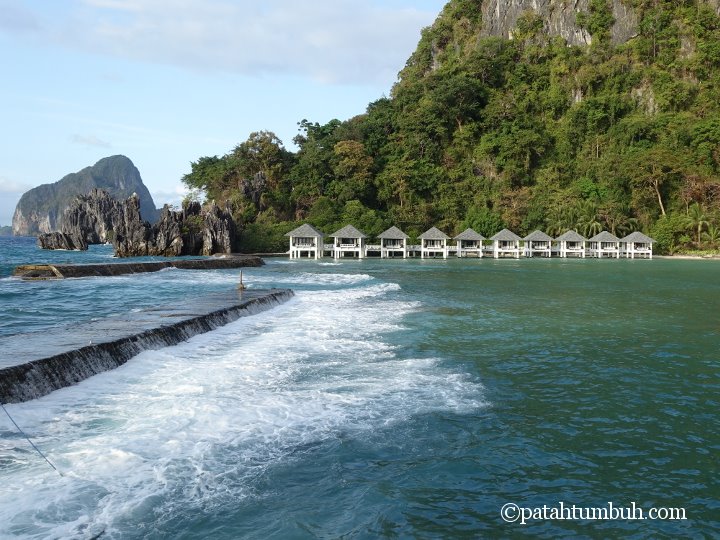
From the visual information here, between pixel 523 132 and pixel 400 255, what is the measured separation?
2256 centimetres

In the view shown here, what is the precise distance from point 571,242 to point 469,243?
1131 cm

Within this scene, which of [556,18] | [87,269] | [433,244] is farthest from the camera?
[556,18]

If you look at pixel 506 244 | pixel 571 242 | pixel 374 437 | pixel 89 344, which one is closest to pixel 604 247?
pixel 571 242

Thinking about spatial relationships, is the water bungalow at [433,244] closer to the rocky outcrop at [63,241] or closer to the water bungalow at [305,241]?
the water bungalow at [305,241]

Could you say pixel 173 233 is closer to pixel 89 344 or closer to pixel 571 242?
pixel 571 242

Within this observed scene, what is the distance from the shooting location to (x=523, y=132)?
66.6 meters

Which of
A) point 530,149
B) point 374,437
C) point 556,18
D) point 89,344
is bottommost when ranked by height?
point 374,437

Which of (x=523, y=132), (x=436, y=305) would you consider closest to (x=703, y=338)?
(x=436, y=305)

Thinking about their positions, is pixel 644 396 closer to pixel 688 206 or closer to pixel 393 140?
pixel 688 206

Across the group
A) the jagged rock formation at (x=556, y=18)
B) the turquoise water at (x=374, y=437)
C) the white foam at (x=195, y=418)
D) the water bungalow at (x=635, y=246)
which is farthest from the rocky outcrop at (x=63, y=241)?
the white foam at (x=195, y=418)

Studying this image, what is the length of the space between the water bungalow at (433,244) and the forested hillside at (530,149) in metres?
5.68

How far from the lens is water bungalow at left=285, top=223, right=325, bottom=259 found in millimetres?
53344

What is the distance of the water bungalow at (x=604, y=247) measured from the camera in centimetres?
5606

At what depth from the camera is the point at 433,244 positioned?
2313 inches
